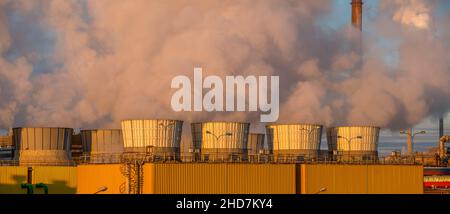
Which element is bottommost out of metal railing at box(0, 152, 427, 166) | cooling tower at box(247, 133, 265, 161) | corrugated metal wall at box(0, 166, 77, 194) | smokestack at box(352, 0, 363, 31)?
corrugated metal wall at box(0, 166, 77, 194)

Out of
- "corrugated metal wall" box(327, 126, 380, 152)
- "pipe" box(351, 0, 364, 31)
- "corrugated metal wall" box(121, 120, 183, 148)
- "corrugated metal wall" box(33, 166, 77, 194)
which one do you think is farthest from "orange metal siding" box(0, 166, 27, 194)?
"pipe" box(351, 0, 364, 31)

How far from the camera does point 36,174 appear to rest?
8969 cm

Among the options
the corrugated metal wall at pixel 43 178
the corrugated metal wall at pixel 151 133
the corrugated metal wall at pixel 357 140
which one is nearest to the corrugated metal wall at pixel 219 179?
the corrugated metal wall at pixel 151 133

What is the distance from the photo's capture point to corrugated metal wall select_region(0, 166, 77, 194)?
88.2m

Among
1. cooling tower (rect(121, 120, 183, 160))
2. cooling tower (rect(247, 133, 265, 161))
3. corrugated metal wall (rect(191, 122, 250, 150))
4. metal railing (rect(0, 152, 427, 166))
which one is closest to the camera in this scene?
metal railing (rect(0, 152, 427, 166))

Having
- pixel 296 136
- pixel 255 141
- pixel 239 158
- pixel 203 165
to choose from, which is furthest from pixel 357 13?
pixel 203 165

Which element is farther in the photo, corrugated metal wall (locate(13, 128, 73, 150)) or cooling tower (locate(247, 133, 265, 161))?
cooling tower (locate(247, 133, 265, 161))

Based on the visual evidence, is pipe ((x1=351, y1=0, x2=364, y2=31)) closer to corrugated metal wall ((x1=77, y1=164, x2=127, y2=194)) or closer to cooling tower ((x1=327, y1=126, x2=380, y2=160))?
cooling tower ((x1=327, y1=126, x2=380, y2=160))

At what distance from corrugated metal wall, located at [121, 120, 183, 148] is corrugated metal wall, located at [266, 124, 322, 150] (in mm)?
12542

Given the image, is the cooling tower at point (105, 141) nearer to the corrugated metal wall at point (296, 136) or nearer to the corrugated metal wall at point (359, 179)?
the corrugated metal wall at point (296, 136)

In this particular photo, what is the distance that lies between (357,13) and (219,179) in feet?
199

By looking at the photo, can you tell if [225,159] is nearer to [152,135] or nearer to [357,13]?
[152,135]
